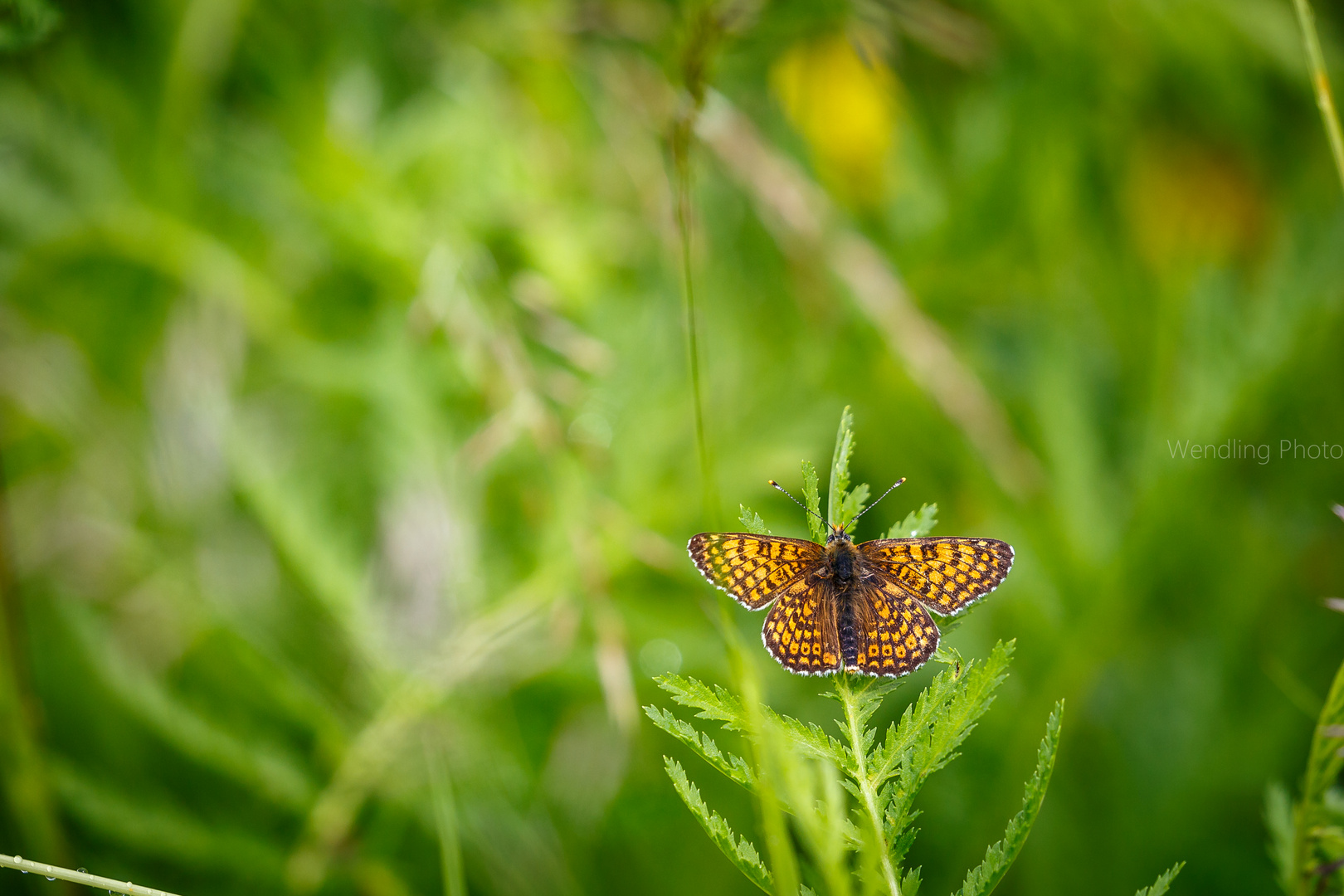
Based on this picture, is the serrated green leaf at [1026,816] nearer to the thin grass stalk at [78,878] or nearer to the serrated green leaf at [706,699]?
the serrated green leaf at [706,699]

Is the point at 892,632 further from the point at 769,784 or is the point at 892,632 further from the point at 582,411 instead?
the point at 582,411

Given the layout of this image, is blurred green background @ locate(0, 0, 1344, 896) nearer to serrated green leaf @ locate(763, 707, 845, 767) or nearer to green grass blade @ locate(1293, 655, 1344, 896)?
serrated green leaf @ locate(763, 707, 845, 767)

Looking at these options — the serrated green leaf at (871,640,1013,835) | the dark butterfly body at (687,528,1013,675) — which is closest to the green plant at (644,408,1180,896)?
the serrated green leaf at (871,640,1013,835)

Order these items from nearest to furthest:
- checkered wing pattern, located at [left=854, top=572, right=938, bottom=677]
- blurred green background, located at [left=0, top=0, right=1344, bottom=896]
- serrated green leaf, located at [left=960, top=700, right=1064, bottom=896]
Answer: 1. serrated green leaf, located at [left=960, top=700, right=1064, bottom=896]
2. checkered wing pattern, located at [left=854, top=572, right=938, bottom=677]
3. blurred green background, located at [left=0, top=0, right=1344, bottom=896]

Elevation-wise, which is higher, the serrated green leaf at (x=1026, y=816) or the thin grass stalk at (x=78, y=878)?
the serrated green leaf at (x=1026, y=816)

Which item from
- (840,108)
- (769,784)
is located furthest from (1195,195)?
(769,784)

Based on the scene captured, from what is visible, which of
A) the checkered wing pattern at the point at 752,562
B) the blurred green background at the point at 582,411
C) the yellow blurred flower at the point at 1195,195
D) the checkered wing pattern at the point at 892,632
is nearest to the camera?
the checkered wing pattern at the point at 892,632

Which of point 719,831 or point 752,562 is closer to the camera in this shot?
point 719,831

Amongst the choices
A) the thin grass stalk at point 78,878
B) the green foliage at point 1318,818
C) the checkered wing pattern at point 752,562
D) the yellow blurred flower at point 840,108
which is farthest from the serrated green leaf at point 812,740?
the yellow blurred flower at point 840,108
